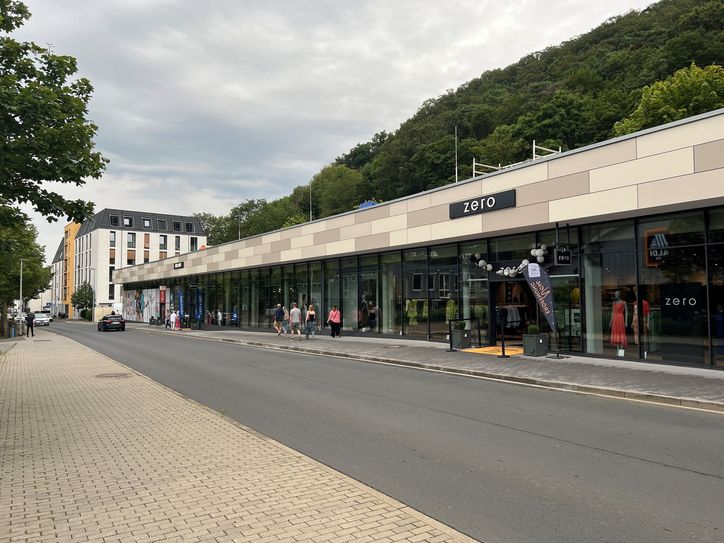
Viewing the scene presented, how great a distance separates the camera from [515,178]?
16.4m

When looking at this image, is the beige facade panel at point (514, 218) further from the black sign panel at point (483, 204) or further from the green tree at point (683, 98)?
the green tree at point (683, 98)

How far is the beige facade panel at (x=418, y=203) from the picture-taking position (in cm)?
2008

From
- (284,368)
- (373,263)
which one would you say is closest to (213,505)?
(284,368)

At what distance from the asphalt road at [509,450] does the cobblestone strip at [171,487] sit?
488 millimetres

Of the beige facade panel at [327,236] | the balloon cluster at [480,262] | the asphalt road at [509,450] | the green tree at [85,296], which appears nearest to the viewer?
the asphalt road at [509,450]

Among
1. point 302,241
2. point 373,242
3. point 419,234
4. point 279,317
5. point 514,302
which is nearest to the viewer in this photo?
point 514,302

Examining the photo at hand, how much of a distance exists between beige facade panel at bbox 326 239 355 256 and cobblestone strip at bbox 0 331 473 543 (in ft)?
52.5

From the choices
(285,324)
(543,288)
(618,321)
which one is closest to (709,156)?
(618,321)

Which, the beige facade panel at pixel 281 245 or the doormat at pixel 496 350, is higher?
the beige facade panel at pixel 281 245

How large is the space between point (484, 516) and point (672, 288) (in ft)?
37.9

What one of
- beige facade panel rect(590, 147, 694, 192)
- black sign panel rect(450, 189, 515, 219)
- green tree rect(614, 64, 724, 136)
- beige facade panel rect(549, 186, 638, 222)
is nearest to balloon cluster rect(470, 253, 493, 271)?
black sign panel rect(450, 189, 515, 219)

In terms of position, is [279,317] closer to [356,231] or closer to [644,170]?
[356,231]

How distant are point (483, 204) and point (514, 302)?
3.92 meters

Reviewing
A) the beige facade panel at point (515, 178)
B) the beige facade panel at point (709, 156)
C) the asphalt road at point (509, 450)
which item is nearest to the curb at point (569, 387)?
the asphalt road at point (509, 450)
